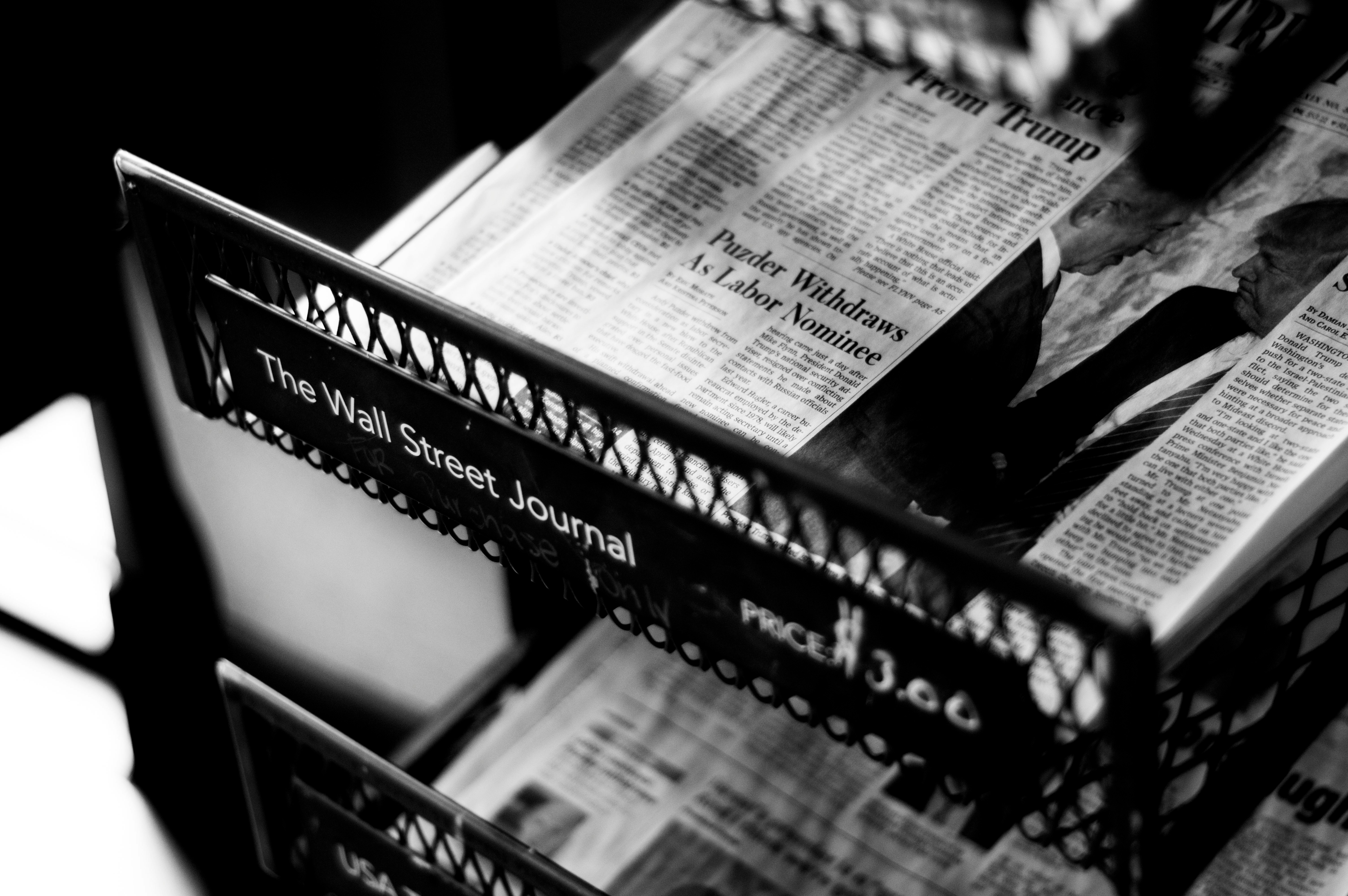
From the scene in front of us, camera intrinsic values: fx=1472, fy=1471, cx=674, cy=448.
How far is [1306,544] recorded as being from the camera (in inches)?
17.8

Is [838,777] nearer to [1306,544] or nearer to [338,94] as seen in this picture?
[1306,544]

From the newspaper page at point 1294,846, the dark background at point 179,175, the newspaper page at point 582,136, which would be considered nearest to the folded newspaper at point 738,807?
the newspaper page at point 1294,846

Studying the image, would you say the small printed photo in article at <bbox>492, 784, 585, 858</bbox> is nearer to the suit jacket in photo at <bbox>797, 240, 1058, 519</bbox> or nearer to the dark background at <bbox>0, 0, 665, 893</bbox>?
the dark background at <bbox>0, 0, 665, 893</bbox>

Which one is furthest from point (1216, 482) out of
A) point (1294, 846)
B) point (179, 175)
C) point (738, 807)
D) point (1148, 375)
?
point (179, 175)

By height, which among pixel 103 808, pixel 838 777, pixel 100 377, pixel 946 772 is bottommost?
pixel 103 808

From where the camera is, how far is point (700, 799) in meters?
0.79

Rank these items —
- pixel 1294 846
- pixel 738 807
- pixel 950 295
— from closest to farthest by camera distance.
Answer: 1. pixel 950 295
2. pixel 1294 846
3. pixel 738 807

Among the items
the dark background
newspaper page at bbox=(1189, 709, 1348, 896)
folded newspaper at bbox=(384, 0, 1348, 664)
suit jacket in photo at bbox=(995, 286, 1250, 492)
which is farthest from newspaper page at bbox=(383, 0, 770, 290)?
newspaper page at bbox=(1189, 709, 1348, 896)

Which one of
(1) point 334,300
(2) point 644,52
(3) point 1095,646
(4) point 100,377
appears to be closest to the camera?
(3) point 1095,646

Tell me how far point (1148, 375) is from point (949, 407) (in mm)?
69

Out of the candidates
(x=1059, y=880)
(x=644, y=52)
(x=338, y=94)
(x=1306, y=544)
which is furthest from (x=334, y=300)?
(x=338, y=94)

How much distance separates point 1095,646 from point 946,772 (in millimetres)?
73

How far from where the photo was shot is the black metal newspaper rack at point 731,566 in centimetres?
41

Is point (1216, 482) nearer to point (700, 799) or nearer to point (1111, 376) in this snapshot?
point (1111, 376)
